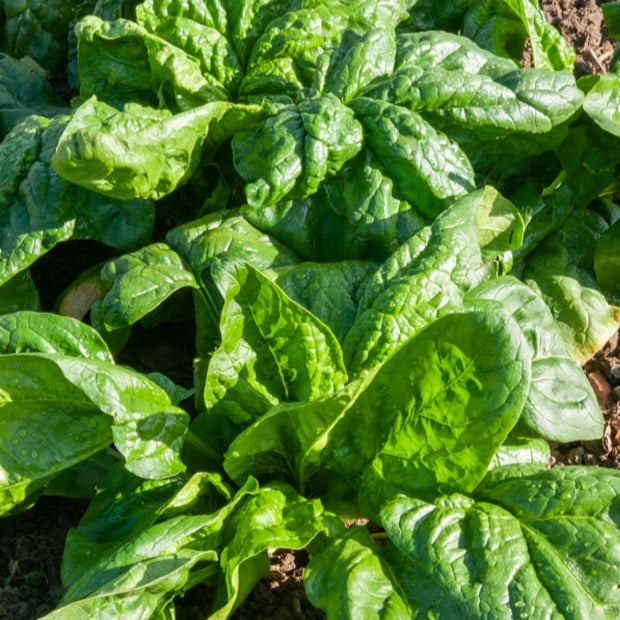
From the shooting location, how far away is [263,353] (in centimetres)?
217

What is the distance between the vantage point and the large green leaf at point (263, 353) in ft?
6.83

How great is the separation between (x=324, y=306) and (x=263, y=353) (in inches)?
9.0

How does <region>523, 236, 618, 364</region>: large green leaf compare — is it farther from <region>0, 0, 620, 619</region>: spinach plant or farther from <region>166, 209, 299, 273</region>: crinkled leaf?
<region>166, 209, 299, 273</region>: crinkled leaf

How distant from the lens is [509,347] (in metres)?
1.86

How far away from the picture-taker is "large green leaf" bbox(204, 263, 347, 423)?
2.08m

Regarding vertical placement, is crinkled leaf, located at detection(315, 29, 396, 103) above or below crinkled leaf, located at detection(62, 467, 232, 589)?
above

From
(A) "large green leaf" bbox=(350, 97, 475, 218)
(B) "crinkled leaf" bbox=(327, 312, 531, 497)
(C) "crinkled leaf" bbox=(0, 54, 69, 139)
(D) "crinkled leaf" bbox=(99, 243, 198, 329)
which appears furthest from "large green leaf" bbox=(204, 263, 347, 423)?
(C) "crinkled leaf" bbox=(0, 54, 69, 139)

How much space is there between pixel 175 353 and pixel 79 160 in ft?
2.34

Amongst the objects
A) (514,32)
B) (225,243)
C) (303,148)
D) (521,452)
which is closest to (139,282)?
(225,243)

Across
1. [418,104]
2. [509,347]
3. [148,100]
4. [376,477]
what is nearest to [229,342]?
[376,477]

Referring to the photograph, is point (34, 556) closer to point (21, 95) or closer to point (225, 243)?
point (225, 243)

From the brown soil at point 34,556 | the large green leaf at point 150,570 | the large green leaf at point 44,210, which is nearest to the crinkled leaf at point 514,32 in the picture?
the large green leaf at point 44,210

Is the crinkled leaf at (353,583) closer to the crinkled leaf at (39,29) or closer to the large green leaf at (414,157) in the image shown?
the large green leaf at (414,157)

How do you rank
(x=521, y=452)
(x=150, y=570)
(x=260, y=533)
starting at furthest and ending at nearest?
(x=521, y=452)
(x=260, y=533)
(x=150, y=570)
